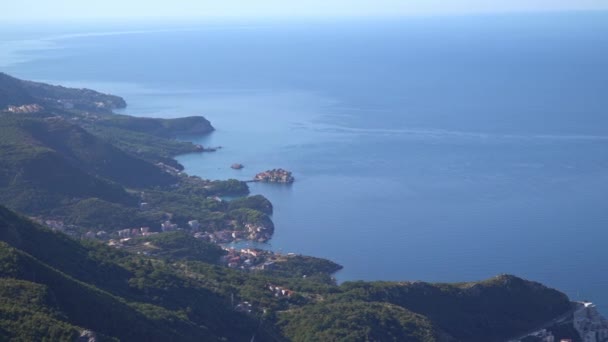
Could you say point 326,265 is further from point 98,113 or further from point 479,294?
point 98,113

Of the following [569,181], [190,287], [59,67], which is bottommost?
[190,287]

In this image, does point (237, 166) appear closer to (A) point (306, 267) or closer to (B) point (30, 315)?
(A) point (306, 267)

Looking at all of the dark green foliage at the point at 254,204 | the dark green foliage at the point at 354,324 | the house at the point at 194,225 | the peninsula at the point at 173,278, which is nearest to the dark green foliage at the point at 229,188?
the peninsula at the point at 173,278

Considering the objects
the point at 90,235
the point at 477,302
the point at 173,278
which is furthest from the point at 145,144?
the point at 477,302

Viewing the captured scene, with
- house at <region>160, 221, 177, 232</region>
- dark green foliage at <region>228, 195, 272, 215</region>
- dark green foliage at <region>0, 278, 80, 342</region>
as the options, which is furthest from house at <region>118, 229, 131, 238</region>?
dark green foliage at <region>0, 278, 80, 342</region>

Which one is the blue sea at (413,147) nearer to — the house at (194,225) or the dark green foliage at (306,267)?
the dark green foliage at (306,267)

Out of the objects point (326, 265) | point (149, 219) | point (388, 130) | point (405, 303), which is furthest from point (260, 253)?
point (388, 130)
